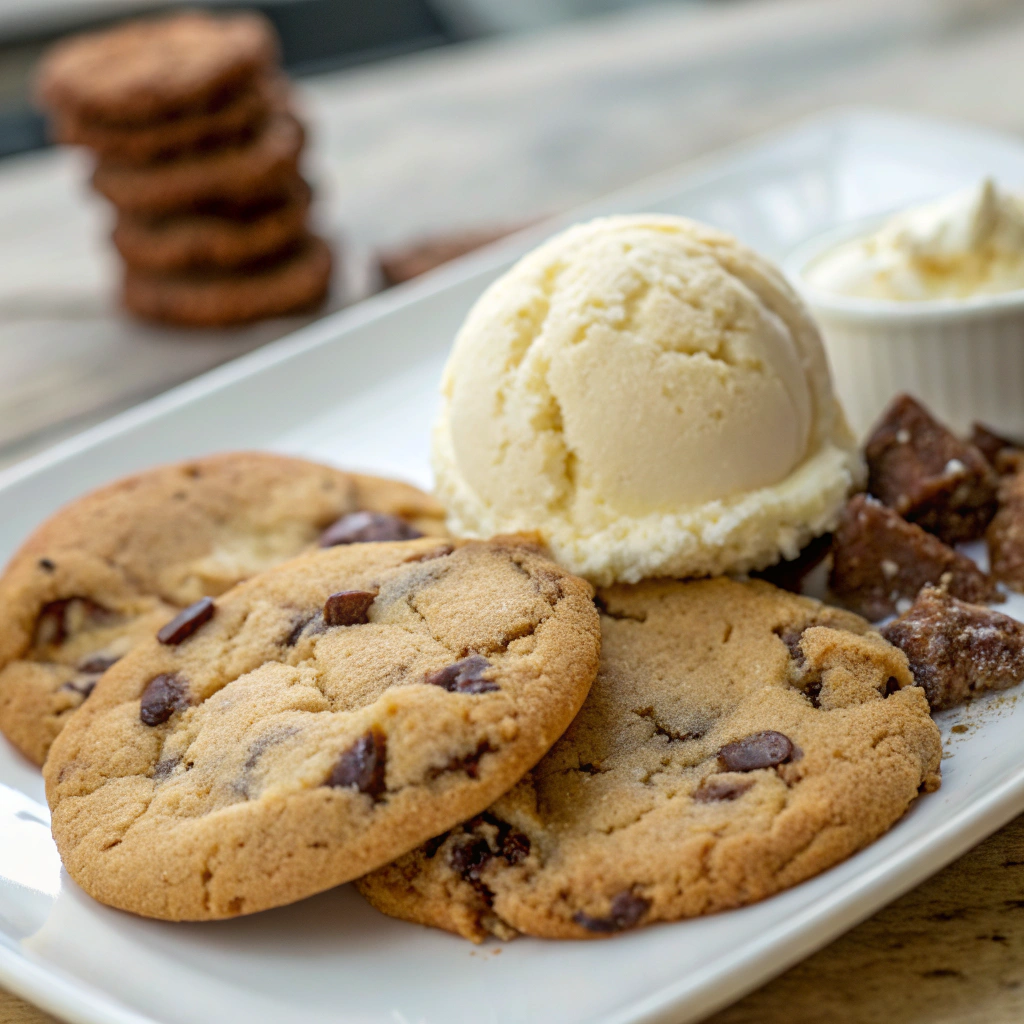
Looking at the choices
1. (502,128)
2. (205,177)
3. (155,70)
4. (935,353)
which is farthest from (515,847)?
(502,128)

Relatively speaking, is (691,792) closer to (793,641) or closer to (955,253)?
(793,641)

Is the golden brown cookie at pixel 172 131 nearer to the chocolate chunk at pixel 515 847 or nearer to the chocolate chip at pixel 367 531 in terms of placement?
the chocolate chip at pixel 367 531

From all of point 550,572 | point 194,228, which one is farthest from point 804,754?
point 194,228

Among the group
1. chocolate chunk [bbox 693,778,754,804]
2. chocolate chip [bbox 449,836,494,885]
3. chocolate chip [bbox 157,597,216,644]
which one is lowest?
chocolate chip [bbox 449,836,494,885]

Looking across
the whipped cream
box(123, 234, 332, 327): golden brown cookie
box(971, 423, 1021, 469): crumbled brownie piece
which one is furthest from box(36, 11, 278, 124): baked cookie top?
box(971, 423, 1021, 469): crumbled brownie piece

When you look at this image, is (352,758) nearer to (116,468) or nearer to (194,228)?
(116,468)

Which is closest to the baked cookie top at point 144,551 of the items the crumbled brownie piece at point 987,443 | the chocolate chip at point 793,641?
the chocolate chip at point 793,641

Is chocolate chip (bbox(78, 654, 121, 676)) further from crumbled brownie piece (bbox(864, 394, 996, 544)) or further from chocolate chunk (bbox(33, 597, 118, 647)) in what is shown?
crumbled brownie piece (bbox(864, 394, 996, 544))
